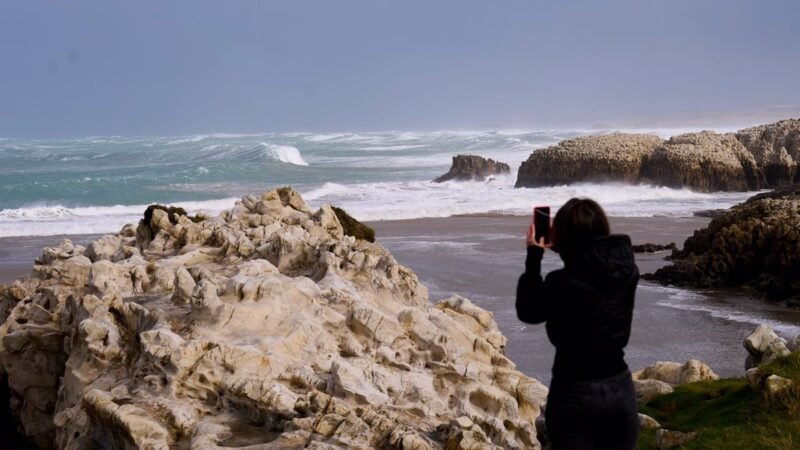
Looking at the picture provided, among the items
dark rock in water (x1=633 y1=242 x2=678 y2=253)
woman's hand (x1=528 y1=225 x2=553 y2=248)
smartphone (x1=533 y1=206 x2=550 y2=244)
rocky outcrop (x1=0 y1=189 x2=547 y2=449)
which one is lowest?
dark rock in water (x1=633 y1=242 x2=678 y2=253)

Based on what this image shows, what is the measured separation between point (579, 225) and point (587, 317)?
1.34 ft

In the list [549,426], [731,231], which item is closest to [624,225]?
[731,231]

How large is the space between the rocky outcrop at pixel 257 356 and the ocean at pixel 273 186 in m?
19.9

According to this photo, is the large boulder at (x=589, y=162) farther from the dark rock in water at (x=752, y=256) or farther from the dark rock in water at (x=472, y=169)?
the dark rock in water at (x=752, y=256)

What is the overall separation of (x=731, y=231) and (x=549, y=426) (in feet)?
46.1

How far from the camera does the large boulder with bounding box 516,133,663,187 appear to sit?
40.2 meters

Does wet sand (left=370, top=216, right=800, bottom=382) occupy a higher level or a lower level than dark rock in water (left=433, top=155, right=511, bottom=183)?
lower

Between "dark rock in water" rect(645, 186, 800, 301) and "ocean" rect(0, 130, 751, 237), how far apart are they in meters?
11.8

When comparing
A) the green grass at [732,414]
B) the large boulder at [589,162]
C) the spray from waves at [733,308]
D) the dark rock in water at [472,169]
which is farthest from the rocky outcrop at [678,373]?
the dark rock in water at [472,169]

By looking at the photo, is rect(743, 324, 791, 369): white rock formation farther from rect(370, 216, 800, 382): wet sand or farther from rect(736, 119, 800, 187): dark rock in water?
rect(736, 119, 800, 187): dark rock in water

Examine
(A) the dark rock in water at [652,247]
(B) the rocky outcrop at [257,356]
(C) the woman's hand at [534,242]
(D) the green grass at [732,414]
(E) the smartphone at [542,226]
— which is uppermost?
(E) the smartphone at [542,226]

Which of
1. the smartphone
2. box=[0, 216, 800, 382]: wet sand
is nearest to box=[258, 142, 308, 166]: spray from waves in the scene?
box=[0, 216, 800, 382]: wet sand

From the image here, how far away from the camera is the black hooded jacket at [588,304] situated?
13.2 ft

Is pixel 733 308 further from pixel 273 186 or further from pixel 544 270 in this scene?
pixel 273 186
